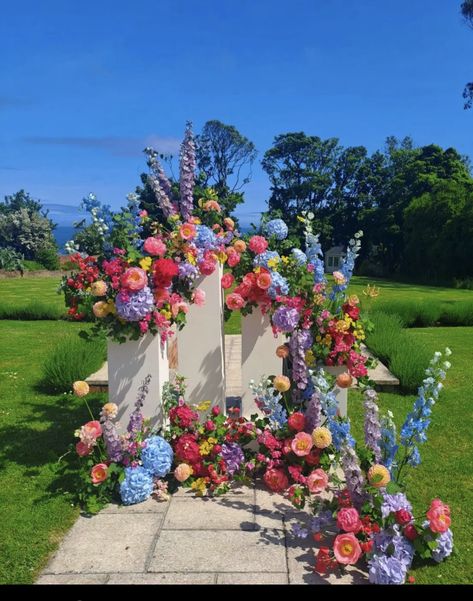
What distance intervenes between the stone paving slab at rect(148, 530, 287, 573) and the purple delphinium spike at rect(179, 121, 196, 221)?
232 centimetres

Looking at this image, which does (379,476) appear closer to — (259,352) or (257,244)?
(259,352)

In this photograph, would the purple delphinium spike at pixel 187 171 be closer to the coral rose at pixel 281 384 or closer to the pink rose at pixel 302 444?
the coral rose at pixel 281 384

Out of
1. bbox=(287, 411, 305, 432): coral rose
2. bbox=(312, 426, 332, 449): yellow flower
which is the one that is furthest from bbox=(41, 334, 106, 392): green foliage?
bbox=(312, 426, 332, 449): yellow flower

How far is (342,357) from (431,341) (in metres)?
6.45

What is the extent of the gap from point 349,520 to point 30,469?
255 cm

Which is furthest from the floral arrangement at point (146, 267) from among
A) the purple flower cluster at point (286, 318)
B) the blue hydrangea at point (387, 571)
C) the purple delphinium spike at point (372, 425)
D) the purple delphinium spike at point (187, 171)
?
the blue hydrangea at point (387, 571)

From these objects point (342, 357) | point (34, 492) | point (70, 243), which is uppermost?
point (70, 243)

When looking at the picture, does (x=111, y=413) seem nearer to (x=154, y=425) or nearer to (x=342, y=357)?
(x=154, y=425)

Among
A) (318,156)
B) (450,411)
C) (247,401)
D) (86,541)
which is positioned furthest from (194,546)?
(318,156)

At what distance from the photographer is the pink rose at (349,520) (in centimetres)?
281

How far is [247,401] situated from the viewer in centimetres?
415

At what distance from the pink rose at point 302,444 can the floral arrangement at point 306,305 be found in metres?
0.40

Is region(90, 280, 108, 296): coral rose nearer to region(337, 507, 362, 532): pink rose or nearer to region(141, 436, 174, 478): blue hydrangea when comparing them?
region(141, 436, 174, 478): blue hydrangea

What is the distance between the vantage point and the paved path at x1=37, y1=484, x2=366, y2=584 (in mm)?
2676
